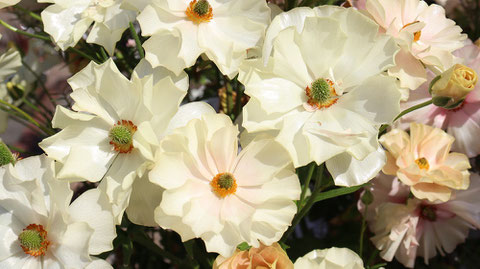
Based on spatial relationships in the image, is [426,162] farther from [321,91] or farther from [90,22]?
[90,22]

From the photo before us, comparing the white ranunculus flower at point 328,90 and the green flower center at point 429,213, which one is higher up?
the white ranunculus flower at point 328,90

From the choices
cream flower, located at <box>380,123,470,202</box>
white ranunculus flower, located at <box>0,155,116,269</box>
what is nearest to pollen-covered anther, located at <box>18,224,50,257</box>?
white ranunculus flower, located at <box>0,155,116,269</box>

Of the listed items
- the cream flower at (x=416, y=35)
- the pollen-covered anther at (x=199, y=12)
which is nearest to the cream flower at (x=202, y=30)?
the pollen-covered anther at (x=199, y=12)

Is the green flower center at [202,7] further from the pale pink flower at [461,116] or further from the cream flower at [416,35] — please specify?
the pale pink flower at [461,116]

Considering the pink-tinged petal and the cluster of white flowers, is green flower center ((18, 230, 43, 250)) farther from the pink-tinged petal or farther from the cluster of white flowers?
the pink-tinged petal

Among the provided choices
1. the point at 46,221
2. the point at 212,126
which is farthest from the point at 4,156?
the point at 212,126
